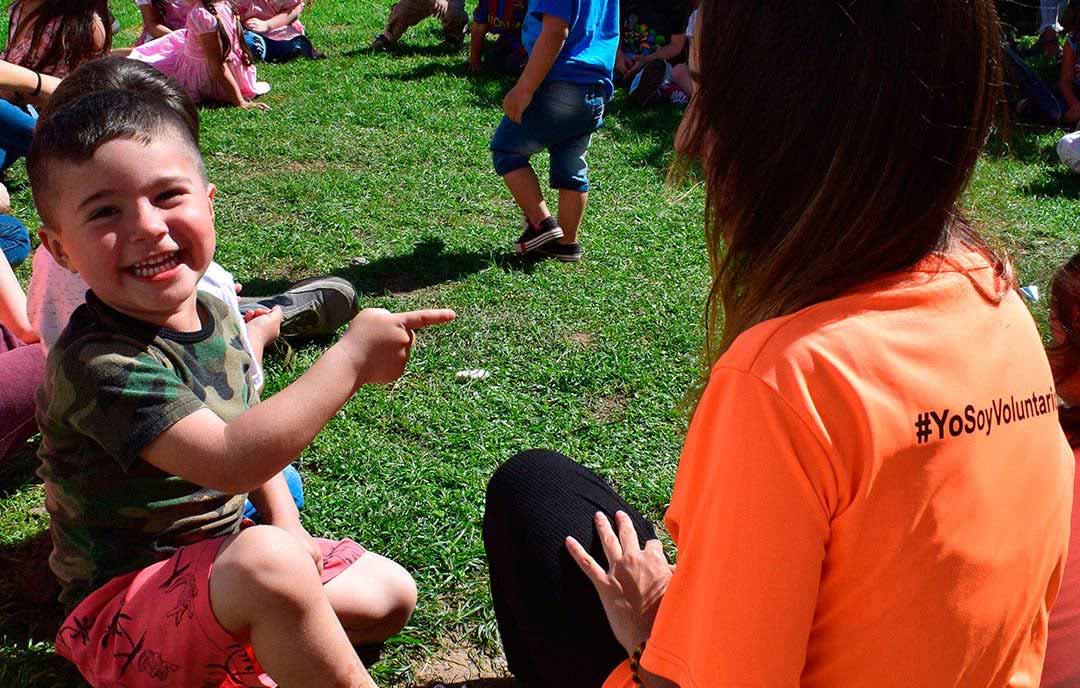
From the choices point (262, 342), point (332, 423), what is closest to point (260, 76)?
point (332, 423)

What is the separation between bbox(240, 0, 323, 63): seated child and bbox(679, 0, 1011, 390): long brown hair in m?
8.06

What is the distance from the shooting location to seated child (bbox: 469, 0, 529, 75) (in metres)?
8.33

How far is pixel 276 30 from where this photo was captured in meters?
8.80

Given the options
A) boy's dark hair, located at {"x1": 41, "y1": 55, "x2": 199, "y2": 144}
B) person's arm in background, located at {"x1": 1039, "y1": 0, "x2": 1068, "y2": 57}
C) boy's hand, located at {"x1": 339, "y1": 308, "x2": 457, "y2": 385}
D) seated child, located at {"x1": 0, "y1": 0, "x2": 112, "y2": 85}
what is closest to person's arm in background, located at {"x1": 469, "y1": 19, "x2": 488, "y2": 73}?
seated child, located at {"x1": 0, "y1": 0, "x2": 112, "y2": 85}

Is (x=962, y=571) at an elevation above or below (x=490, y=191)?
above

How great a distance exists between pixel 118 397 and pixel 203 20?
6.32m

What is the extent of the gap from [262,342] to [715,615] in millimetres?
1781

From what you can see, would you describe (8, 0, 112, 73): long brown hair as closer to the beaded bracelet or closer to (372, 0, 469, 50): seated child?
(372, 0, 469, 50): seated child

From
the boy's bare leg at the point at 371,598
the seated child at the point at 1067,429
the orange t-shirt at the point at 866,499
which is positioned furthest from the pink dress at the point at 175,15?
the orange t-shirt at the point at 866,499

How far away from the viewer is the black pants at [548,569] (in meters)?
1.84

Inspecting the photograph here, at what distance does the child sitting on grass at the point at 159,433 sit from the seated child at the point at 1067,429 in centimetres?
121

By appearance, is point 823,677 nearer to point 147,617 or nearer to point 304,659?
point 304,659

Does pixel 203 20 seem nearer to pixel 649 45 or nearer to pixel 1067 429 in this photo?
pixel 649 45

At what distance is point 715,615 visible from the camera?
1138 mm
